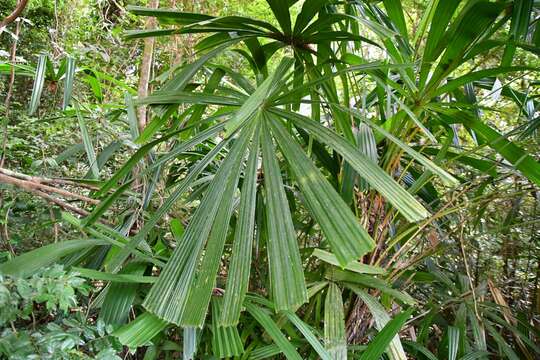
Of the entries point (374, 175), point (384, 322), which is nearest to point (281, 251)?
point (374, 175)

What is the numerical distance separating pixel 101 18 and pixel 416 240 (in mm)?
2517

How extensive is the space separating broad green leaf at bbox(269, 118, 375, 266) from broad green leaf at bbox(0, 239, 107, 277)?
506 millimetres

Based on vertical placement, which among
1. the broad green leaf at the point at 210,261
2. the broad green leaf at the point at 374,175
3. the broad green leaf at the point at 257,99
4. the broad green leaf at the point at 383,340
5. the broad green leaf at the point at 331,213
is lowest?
the broad green leaf at the point at 383,340

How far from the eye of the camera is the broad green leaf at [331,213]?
53cm

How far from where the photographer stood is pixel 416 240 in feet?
4.06

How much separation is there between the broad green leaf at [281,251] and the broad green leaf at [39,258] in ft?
1.50

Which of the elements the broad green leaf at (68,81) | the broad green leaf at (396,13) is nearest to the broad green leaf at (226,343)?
the broad green leaf at (68,81)

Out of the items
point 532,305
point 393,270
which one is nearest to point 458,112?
point 393,270

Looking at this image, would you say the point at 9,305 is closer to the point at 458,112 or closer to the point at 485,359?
the point at 458,112

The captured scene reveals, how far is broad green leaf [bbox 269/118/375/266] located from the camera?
535 mm

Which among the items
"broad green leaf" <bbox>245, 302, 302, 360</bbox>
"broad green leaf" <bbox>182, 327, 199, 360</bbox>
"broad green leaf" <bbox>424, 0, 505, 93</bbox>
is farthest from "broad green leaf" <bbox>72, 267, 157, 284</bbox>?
"broad green leaf" <bbox>424, 0, 505, 93</bbox>

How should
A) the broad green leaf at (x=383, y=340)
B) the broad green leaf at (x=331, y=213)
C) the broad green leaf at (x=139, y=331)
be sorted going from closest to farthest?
the broad green leaf at (x=331, y=213), the broad green leaf at (x=139, y=331), the broad green leaf at (x=383, y=340)

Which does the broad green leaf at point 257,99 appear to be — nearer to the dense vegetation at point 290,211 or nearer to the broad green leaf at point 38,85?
the dense vegetation at point 290,211

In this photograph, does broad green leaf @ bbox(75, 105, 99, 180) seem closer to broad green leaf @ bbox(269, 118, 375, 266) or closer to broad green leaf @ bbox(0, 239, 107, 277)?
broad green leaf @ bbox(0, 239, 107, 277)
